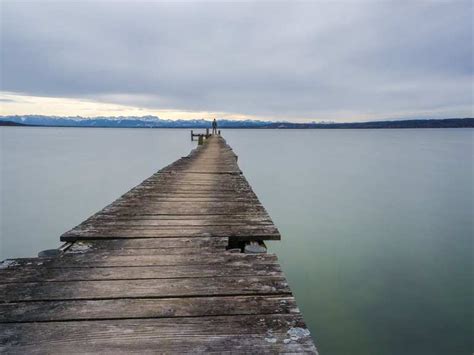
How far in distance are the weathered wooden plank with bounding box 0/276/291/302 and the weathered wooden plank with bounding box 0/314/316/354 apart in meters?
0.30

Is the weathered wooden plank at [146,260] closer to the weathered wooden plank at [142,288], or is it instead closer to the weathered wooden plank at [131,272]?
the weathered wooden plank at [131,272]

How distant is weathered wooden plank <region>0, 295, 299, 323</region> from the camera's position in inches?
85.4

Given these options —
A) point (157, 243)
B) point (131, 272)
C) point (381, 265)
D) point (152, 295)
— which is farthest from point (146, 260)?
point (381, 265)

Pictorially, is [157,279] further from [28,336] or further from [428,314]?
[428,314]

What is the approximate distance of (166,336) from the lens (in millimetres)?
1978

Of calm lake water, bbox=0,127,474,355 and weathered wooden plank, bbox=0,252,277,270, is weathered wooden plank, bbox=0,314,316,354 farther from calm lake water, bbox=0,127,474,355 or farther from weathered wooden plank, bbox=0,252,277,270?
calm lake water, bbox=0,127,474,355

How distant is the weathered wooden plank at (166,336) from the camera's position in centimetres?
188

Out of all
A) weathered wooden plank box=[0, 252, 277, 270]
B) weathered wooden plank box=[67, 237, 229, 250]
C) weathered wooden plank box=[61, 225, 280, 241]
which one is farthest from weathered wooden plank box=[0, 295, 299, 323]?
weathered wooden plank box=[61, 225, 280, 241]

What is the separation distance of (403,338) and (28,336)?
5609mm

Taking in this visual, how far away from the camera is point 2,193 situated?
1845cm

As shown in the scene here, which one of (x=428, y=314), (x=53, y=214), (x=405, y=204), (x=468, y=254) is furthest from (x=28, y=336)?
(x=405, y=204)

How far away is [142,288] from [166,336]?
640mm

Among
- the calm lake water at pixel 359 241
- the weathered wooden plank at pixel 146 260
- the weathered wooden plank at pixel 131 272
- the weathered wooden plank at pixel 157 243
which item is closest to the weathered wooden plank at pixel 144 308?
the weathered wooden plank at pixel 131 272

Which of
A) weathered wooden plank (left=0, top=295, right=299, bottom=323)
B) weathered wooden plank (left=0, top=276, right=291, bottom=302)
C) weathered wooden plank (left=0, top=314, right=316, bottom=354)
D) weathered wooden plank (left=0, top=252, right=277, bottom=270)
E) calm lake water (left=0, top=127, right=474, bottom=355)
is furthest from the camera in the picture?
calm lake water (left=0, top=127, right=474, bottom=355)
